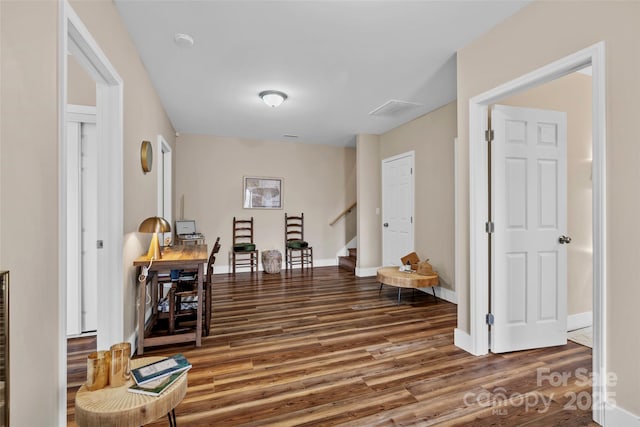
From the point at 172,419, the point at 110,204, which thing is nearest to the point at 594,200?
the point at 172,419

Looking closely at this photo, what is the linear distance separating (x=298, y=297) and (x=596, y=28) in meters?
3.74

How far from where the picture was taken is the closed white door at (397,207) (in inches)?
191

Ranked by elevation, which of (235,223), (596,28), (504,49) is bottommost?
(235,223)

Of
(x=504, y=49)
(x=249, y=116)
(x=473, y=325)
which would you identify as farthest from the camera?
(x=249, y=116)

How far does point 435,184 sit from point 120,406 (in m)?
4.07

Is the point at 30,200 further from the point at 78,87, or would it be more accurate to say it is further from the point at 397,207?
the point at 397,207

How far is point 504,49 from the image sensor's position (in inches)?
88.9

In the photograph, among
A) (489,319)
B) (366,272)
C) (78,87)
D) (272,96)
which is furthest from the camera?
(366,272)

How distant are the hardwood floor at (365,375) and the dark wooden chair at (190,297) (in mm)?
212

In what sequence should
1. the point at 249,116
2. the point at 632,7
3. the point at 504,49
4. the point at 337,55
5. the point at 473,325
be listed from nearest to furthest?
1. the point at 632,7
2. the point at 504,49
3. the point at 473,325
4. the point at 337,55
5. the point at 249,116

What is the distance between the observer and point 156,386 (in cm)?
125

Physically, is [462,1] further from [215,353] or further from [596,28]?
[215,353]

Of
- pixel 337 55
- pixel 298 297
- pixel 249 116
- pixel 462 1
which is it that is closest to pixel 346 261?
pixel 298 297

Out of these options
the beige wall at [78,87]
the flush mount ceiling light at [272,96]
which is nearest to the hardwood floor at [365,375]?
the beige wall at [78,87]
